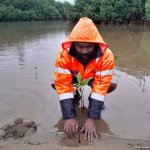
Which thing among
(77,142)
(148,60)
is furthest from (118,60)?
(77,142)

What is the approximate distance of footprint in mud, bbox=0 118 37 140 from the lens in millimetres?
2818

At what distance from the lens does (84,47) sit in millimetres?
2639

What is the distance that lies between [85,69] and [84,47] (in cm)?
40

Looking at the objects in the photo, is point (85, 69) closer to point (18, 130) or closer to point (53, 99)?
point (18, 130)

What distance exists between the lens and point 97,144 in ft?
8.04

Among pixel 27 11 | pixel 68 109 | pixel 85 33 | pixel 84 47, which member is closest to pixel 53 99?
pixel 68 109

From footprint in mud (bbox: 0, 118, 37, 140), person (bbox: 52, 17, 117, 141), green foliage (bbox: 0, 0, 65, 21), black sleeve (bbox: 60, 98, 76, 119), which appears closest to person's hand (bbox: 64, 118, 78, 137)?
person (bbox: 52, 17, 117, 141)

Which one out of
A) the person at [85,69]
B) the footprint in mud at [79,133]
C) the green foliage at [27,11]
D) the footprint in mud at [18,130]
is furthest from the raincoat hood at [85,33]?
the green foliage at [27,11]

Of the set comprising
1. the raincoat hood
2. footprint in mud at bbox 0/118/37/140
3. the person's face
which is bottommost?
footprint in mud at bbox 0/118/37/140

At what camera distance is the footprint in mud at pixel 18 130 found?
2.82 metres

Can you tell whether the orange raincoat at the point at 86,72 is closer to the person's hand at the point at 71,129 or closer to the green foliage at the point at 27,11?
the person's hand at the point at 71,129

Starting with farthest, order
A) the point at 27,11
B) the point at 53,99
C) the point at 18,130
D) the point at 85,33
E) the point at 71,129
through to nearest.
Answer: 1. the point at 27,11
2. the point at 53,99
3. the point at 18,130
4. the point at 71,129
5. the point at 85,33

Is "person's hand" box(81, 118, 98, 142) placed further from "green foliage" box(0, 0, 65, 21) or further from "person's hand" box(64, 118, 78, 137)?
"green foliage" box(0, 0, 65, 21)

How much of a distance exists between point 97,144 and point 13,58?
6182 millimetres
